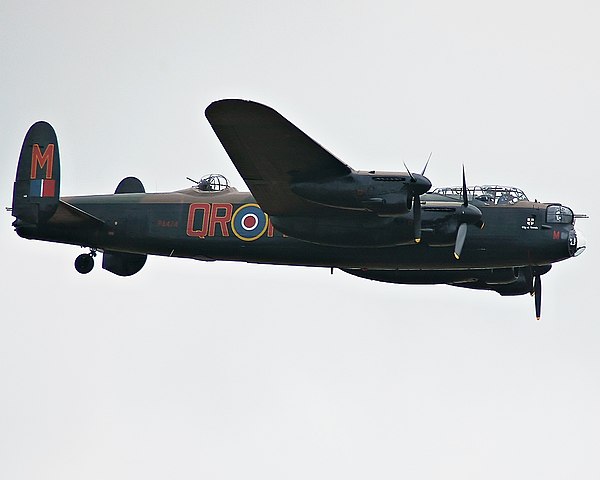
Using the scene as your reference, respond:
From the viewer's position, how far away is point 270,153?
107ft

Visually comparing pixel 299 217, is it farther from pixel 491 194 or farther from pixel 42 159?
pixel 42 159

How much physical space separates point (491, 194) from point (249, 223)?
6.24 metres

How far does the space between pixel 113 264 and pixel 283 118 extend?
950cm

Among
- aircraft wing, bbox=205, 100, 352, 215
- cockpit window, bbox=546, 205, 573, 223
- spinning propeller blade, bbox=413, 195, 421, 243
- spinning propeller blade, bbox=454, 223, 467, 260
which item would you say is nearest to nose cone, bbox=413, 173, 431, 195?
spinning propeller blade, bbox=413, 195, 421, 243

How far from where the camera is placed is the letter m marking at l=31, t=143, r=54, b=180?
3619 centimetres

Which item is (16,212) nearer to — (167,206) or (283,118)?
(167,206)

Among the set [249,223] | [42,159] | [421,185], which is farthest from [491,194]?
[42,159]

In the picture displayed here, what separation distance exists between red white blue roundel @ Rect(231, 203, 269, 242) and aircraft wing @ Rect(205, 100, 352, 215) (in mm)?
1477

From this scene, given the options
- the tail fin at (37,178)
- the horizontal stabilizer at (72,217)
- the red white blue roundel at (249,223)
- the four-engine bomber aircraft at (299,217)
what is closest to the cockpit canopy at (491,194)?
the four-engine bomber aircraft at (299,217)

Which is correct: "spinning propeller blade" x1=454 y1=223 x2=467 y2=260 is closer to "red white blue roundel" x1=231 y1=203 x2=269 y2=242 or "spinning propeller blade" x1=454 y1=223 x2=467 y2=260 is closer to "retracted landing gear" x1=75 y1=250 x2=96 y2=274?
"red white blue roundel" x1=231 y1=203 x2=269 y2=242

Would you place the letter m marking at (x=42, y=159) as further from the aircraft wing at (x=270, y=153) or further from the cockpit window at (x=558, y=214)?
the cockpit window at (x=558, y=214)

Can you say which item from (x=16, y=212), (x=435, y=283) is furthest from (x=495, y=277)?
(x=16, y=212)

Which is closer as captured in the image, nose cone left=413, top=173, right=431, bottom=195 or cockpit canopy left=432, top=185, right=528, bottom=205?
nose cone left=413, top=173, right=431, bottom=195

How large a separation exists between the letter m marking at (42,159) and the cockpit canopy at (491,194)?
1013cm
